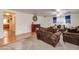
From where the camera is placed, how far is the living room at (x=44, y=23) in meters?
2.72

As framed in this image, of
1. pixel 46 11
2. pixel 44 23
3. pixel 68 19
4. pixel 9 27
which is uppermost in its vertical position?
pixel 46 11

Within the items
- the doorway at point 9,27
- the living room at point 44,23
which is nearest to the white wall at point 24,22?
the living room at point 44,23

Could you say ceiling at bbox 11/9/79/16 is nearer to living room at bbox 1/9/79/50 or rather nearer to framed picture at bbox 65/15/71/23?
living room at bbox 1/9/79/50

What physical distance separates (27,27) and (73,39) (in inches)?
49.4

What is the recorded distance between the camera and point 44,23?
288 cm

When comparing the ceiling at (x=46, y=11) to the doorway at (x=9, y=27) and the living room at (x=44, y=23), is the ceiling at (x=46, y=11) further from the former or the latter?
the doorway at (x=9, y=27)

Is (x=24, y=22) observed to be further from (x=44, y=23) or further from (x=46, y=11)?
(x=46, y=11)

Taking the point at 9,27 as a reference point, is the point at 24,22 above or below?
above

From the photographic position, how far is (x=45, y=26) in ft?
9.40

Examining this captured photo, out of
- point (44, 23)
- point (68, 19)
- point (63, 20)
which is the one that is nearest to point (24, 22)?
point (44, 23)
